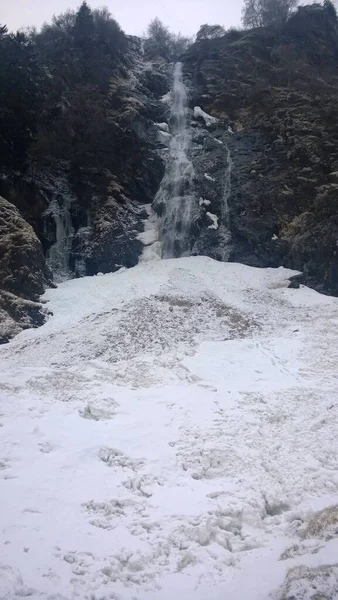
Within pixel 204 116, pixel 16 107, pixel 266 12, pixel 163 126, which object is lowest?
pixel 16 107

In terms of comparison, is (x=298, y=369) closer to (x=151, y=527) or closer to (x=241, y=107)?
(x=151, y=527)

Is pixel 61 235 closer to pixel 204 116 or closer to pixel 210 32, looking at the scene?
pixel 204 116

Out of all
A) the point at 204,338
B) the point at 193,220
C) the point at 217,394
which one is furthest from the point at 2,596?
the point at 193,220

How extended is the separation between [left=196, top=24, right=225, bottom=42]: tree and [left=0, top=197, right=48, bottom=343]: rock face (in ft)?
144

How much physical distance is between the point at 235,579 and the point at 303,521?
5.60ft

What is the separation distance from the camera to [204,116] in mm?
36781

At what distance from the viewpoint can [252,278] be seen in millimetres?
23141

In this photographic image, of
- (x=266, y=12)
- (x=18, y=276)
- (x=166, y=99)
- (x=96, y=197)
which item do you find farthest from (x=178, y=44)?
(x=18, y=276)

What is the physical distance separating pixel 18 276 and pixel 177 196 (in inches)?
567

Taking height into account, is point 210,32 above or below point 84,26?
above

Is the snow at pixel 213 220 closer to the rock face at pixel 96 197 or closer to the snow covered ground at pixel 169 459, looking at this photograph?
the rock face at pixel 96 197

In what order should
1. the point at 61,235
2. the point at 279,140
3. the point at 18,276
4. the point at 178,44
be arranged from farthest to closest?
the point at 178,44 < the point at 279,140 < the point at 61,235 < the point at 18,276

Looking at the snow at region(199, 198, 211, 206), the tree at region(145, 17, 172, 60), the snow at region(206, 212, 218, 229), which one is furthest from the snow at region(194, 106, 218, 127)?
the tree at region(145, 17, 172, 60)

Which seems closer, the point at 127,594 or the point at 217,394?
the point at 127,594
